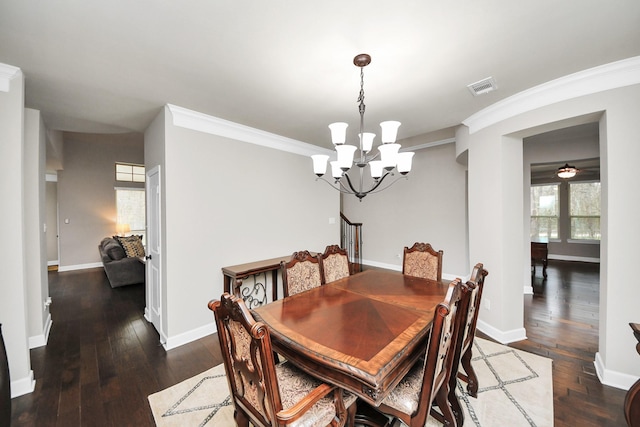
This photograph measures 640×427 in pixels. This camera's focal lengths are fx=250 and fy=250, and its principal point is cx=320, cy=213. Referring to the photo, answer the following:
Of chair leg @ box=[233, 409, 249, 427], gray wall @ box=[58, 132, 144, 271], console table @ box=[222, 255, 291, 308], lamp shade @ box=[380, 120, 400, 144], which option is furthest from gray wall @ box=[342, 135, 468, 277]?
gray wall @ box=[58, 132, 144, 271]

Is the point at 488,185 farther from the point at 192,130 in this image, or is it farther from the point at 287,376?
the point at 192,130

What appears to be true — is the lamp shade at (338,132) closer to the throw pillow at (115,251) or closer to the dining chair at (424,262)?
the dining chair at (424,262)

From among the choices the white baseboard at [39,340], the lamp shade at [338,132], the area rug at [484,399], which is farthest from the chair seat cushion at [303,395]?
the white baseboard at [39,340]

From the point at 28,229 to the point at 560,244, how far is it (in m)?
11.5

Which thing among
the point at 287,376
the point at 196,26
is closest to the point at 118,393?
the point at 287,376

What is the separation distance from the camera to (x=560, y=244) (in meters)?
7.52

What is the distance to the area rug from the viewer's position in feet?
5.68

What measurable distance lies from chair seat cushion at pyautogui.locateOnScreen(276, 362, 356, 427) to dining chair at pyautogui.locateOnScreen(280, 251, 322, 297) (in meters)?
0.74

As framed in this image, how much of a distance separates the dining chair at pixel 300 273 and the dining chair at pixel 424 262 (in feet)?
3.66

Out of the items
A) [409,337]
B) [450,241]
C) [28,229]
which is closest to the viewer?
[409,337]

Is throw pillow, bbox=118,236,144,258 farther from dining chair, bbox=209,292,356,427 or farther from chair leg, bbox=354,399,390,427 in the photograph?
chair leg, bbox=354,399,390,427

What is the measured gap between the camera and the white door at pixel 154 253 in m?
2.94

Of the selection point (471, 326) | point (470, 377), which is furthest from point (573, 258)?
point (471, 326)

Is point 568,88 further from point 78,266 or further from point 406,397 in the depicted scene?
point 78,266
